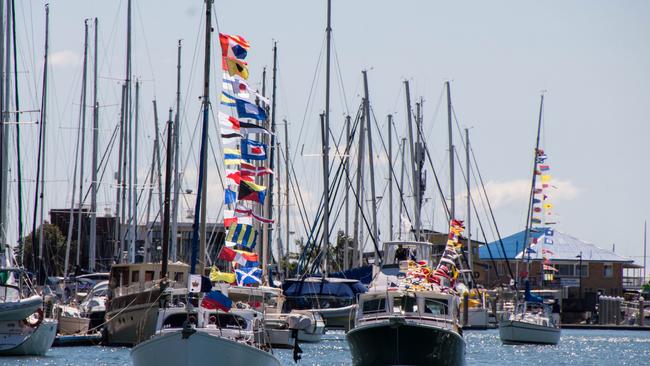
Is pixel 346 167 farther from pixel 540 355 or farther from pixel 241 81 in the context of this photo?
pixel 241 81

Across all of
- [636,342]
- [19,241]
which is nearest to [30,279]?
[19,241]

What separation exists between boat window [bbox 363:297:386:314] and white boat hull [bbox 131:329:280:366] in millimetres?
10952

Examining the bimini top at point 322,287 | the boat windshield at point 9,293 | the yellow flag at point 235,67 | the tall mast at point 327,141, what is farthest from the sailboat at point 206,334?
the bimini top at point 322,287

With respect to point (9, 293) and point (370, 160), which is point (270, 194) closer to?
point (370, 160)

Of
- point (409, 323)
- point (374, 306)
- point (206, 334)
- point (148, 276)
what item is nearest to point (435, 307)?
point (374, 306)

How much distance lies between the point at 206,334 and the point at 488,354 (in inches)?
1292

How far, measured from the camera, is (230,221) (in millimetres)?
39781

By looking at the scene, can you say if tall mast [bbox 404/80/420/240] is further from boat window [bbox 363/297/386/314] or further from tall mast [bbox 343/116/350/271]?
boat window [bbox 363/297/386/314]

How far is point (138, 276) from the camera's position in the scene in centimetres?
5988

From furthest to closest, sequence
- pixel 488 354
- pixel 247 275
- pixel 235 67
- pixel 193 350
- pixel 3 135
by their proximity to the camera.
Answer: pixel 488 354, pixel 3 135, pixel 247 275, pixel 235 67, pixel 193 350

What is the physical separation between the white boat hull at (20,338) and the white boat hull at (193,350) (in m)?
17.5

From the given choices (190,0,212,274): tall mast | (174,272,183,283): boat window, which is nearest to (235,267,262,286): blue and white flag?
(190,0,212,274): tall mast

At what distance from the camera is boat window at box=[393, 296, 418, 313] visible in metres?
45.2

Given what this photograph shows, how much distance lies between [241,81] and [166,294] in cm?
1009
